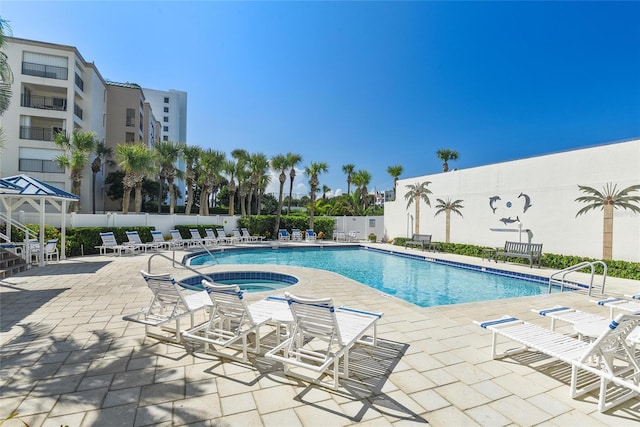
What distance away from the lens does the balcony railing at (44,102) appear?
21416 millimetres

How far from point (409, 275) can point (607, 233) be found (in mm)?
6579

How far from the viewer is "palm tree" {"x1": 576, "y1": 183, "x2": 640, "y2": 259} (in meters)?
9.85

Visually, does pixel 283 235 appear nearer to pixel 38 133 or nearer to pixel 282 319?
pixel 282 319

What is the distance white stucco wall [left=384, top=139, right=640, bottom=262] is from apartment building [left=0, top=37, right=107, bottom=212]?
988 inches

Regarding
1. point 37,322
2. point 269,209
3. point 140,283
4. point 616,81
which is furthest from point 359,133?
point 37,322

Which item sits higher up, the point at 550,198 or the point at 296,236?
the point at 550,198

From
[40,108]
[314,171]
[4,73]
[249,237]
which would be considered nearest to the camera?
[4,73]

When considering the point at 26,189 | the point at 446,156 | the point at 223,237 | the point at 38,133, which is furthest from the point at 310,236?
the point at 38,133

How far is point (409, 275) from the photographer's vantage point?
36.0 feet

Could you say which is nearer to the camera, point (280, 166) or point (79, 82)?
point (280, 166)

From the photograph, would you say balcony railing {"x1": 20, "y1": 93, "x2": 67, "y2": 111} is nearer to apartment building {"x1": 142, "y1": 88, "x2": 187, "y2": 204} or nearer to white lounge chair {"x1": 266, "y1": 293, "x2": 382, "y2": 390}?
white lounge chair {"x1": 266, "y1": 293, "x2": 382, "y2": 390}

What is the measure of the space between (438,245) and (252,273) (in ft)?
34.6

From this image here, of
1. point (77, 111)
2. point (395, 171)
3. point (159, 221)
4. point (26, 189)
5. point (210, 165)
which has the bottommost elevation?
point (159, 221)

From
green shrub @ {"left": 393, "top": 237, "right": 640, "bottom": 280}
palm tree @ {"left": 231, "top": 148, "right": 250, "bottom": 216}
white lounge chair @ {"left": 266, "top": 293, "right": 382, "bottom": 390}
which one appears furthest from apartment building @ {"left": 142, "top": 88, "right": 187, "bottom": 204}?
white lounge chair @ {"left": 266, "top": 293, "right": 382, "bottom": 390}
